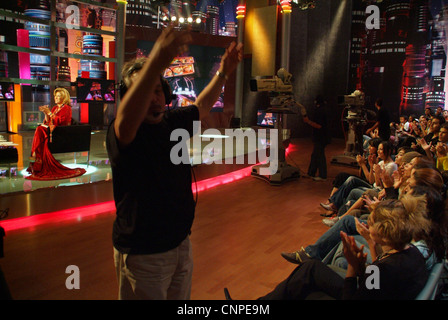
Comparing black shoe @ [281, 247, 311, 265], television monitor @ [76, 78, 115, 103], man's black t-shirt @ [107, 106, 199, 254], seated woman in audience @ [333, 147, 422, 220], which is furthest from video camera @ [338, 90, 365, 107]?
man's black t-shirt @ [107, 106, 199, 254]

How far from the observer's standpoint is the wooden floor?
254 centimetres

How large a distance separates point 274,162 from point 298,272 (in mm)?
3971

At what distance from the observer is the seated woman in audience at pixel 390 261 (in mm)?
1619

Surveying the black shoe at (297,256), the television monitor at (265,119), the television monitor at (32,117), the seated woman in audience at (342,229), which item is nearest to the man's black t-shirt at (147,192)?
the seated woman in audience at (342,229)

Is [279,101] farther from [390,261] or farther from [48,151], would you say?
[390,261]

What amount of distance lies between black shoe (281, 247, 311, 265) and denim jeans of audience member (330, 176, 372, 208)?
4.25 ft

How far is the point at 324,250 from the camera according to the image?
111 inches

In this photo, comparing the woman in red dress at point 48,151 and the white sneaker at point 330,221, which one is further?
the woman in red dress at point 48,151

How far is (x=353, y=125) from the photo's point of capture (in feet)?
24.5

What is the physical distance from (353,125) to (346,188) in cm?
382

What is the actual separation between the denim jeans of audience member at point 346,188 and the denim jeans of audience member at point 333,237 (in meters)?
1.24

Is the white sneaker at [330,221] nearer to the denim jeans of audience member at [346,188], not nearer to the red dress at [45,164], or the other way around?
the denim jeans of audience member at [346,188]
